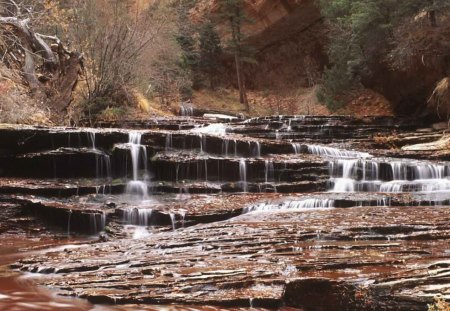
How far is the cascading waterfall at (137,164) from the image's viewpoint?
11.0 metres

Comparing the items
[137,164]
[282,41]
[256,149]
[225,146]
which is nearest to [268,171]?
[256,149]

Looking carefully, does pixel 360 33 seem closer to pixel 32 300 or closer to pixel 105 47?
pixel 105 47

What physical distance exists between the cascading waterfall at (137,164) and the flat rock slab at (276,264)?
3381 mm

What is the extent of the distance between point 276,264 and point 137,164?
6.58 m

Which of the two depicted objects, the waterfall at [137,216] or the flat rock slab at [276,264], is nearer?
the flat rock slab at [276,264]

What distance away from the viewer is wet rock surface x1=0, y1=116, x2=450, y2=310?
5117 millimetres

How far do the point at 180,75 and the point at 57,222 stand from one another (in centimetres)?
1839

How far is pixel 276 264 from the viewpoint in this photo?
5.69m

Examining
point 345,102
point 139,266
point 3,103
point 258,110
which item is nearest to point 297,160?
point 139,266

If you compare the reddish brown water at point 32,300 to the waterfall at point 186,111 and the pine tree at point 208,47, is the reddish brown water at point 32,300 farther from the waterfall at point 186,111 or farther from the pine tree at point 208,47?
the pine tree at point 208,47

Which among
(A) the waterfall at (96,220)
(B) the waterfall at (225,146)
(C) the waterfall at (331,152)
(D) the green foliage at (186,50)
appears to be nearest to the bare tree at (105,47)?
(B) the waterfall at (225,146)

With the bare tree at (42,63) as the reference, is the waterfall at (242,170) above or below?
below

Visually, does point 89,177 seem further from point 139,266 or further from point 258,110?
point 258,110

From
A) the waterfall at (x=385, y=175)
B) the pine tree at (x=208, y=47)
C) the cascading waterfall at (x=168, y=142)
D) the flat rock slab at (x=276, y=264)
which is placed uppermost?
the pine tree at (x=208, y=47)
